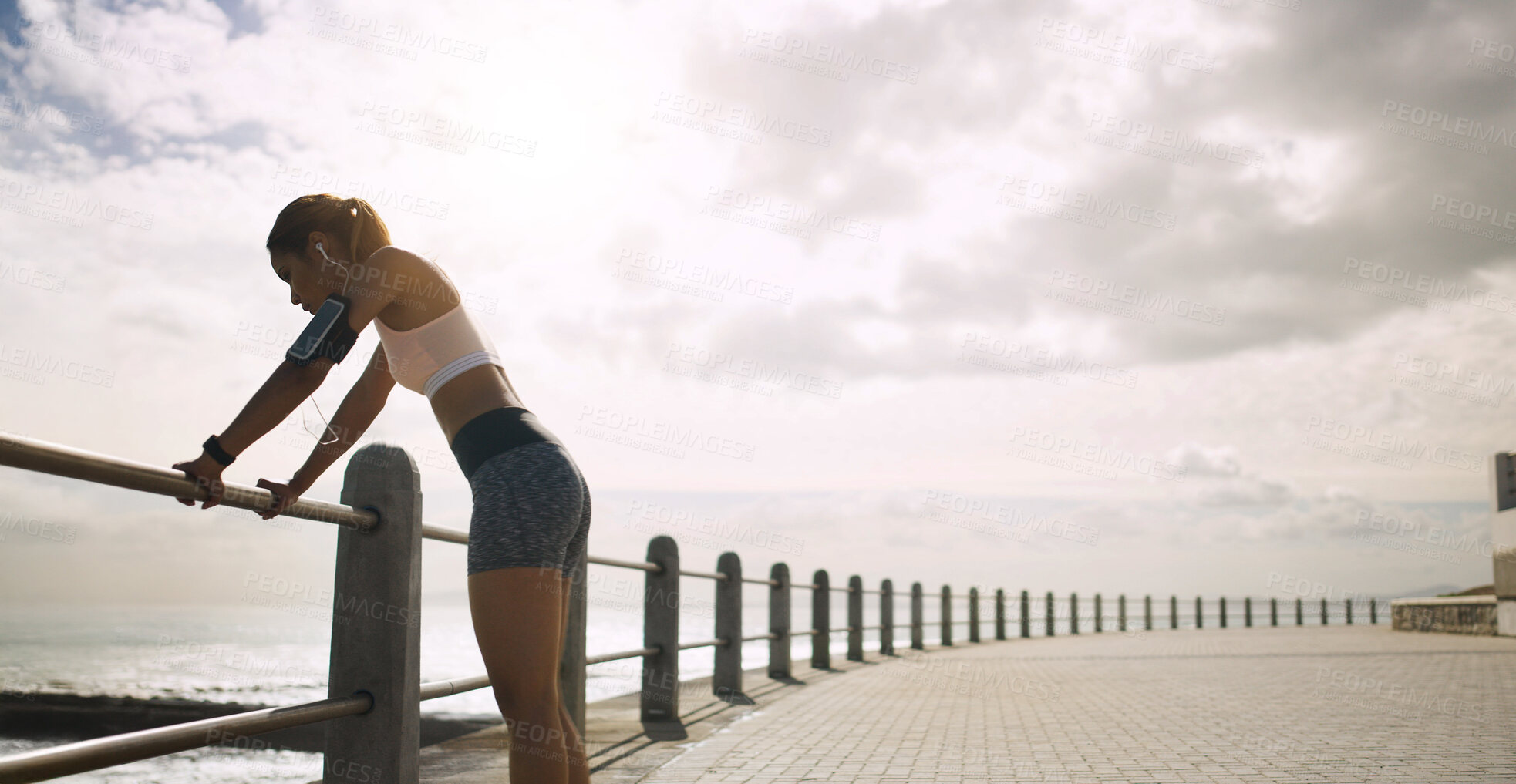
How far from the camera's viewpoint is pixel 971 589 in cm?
1998

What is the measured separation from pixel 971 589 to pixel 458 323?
742 inches

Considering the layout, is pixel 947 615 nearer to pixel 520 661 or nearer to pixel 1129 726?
pixel 1129 726

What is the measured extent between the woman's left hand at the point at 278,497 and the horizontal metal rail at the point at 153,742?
0.40m

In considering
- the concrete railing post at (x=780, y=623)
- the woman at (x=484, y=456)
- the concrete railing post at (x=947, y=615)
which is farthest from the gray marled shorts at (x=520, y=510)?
the concrete railing post at (x=947, y=615)

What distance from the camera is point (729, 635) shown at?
8.00 metres

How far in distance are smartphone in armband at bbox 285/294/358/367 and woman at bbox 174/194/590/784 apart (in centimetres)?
6

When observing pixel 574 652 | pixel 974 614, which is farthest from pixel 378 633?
pixel 974 614

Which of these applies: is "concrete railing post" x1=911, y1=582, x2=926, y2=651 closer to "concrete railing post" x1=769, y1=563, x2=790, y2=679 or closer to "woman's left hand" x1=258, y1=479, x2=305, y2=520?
"concrete railing post" x1=769, y1=563, x2=790, y2=679

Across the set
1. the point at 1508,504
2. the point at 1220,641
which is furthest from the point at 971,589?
the point at 1508,504

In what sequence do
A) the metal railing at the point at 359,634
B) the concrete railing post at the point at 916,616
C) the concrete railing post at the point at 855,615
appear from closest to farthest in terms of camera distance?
the metal railing at the point at 359,634
the concrete railing post at the point at 855,615
the concrete railing post at the point at 916,616

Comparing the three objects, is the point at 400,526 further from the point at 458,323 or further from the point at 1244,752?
the point at 1244,752

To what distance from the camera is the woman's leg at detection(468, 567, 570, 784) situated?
2.15 metres

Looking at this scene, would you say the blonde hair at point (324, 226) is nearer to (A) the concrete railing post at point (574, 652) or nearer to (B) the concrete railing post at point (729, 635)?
(A) the concrete railing post at point (574, 652)

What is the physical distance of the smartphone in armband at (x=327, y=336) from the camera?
6.22 feet
